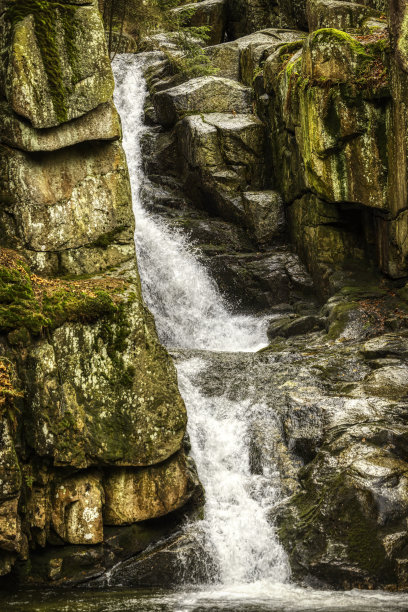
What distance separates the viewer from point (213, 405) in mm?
11297

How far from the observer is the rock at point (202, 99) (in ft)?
72.0

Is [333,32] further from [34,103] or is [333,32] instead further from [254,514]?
[254,514]

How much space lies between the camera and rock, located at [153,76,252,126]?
72.0 feet

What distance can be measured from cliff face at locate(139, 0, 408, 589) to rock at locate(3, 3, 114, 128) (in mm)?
5772

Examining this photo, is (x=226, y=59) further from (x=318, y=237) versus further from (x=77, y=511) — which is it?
(x=77, y=511)

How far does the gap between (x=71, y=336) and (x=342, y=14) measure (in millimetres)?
14682

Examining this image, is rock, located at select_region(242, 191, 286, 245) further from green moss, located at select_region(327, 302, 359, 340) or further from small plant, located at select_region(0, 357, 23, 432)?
small plant, located at select_region(0, 357, 23, 432)

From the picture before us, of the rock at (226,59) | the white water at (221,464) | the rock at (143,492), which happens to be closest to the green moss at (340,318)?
the white water at (221,464)

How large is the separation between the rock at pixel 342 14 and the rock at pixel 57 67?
32.2 ft

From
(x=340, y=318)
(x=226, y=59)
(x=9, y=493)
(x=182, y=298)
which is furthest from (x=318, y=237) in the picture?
(x=226, y=59)

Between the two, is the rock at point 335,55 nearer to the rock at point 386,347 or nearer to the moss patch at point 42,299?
the rock at point 386,347

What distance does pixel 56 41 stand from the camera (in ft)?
36.4

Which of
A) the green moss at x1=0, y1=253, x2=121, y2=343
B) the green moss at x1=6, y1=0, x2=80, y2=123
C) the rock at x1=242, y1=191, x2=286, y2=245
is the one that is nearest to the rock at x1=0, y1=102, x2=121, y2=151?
the green moss at x1=6, y1=0, x2=80, y2=123

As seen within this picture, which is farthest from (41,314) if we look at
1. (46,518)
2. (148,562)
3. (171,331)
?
(171,331)
